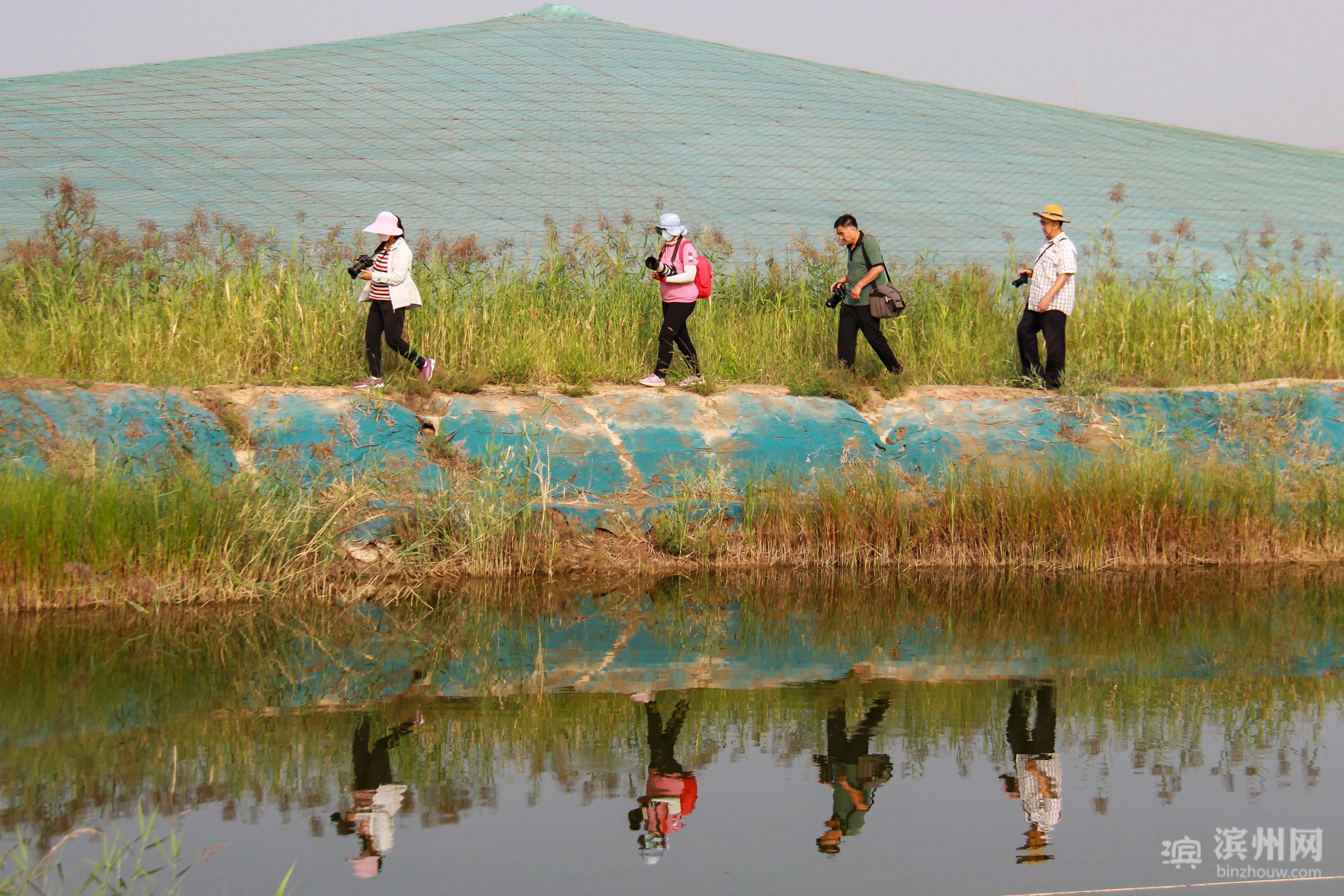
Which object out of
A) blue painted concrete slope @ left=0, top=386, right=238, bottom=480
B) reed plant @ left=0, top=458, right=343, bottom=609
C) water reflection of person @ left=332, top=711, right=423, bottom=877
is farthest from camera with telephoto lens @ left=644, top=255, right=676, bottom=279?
water reflection of person @ left=332, top=711, right=423, bottom=877

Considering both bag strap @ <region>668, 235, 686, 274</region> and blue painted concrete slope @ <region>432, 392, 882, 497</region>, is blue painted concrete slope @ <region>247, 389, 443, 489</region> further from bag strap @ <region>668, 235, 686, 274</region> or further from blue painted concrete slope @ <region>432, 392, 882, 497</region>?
bag strap @ <region>668, 235, 686, 274</region>

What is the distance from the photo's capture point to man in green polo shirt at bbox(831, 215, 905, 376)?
32.7ft

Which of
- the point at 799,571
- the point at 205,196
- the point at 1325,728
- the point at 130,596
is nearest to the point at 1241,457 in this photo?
the point at 799,571

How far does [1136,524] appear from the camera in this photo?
886 centimetres

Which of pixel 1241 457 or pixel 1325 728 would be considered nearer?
pixel 1325 728

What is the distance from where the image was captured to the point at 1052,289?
9820 millimetres

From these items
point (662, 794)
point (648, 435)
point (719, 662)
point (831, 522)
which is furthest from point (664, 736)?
point (648, 435)

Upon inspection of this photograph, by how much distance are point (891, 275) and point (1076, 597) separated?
7368 mm

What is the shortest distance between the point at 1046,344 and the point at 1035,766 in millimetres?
6415

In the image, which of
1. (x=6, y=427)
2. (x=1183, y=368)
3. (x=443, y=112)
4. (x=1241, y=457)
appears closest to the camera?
(x=6, y=427)

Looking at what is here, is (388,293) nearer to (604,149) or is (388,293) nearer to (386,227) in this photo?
(386,227)

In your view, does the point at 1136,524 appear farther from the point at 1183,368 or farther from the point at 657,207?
the point at 657,207

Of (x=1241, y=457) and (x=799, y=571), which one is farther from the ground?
(x=1241, y=457)

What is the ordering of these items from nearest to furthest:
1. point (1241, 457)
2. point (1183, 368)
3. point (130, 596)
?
1. point (130, 596)
2. point (1241, 457)
3. point (1183, 368)
